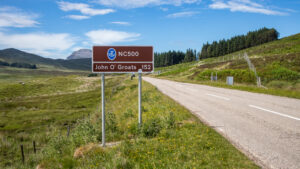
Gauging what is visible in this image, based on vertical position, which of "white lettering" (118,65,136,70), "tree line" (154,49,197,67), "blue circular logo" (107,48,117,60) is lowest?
"white lettering" (118,65,136,70)

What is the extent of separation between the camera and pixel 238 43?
12681cm

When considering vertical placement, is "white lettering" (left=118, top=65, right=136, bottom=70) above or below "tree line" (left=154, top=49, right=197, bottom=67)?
below

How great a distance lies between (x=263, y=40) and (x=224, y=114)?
5654 inches

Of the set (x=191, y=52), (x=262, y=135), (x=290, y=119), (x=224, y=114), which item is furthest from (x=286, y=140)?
(x=191, y=52)

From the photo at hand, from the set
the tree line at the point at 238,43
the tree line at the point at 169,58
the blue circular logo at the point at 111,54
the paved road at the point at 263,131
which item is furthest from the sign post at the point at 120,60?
the tree line at the point at 169,58

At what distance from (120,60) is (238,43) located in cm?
13542

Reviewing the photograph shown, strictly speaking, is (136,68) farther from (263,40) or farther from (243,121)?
(263,40)

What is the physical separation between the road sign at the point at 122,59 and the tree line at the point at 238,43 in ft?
423

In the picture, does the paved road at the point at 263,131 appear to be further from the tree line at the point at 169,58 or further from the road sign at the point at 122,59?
the tree line at the point at 169,58

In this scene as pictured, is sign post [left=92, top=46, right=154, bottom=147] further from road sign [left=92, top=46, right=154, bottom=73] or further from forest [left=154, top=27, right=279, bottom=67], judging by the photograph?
forest [left=154, top=27, right=279, bottom=67]

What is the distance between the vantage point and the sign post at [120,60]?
6.42 meters

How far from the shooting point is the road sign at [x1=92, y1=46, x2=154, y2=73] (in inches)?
253

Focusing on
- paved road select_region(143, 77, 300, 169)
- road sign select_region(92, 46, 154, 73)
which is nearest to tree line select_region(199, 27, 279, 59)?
paved road select_region(143, 77, 300, 169)

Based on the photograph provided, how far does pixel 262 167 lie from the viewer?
4141mm
